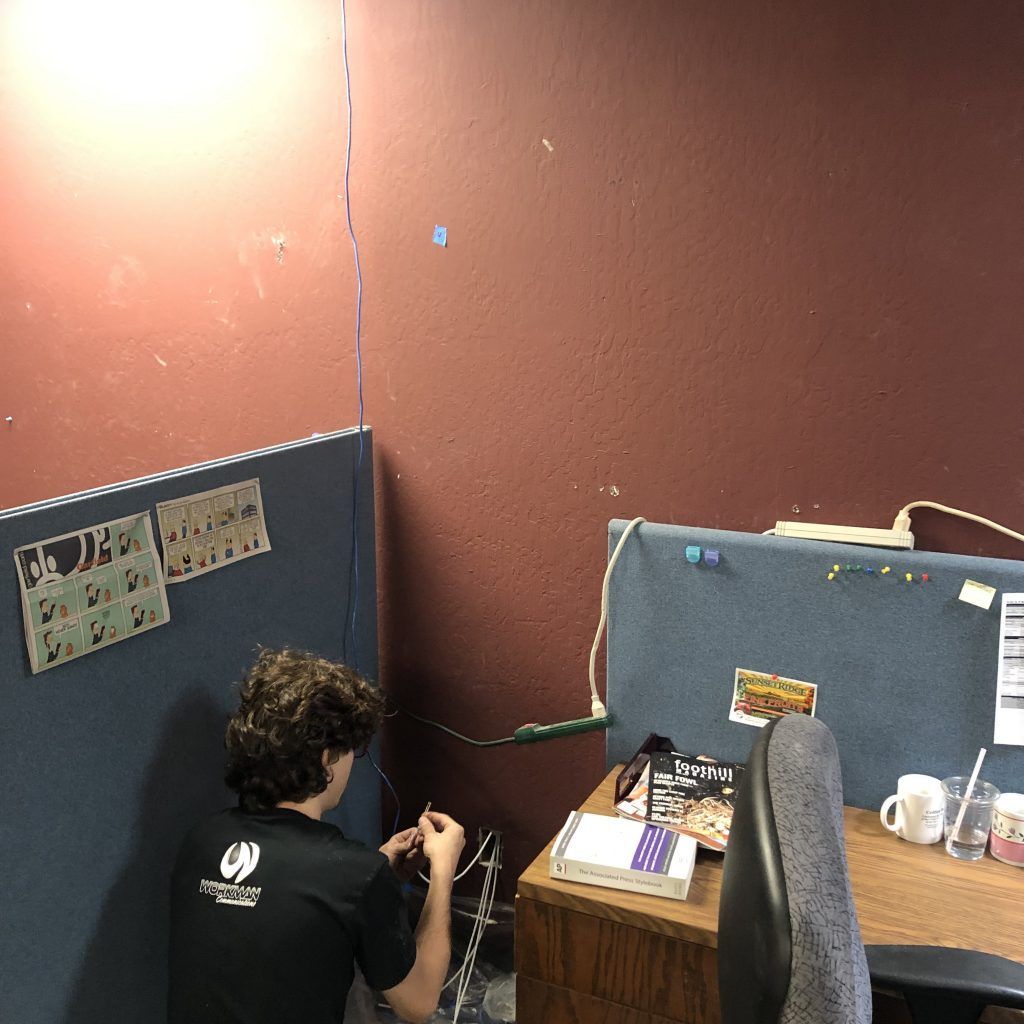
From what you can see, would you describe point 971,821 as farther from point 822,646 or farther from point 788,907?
point 788,907

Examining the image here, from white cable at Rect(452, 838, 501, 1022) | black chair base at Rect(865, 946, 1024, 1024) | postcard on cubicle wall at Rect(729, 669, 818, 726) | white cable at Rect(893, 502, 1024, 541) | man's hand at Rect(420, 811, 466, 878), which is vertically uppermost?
white cable at Rect(893, 502, 1024, 541)

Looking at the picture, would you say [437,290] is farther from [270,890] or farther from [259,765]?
[270,890]

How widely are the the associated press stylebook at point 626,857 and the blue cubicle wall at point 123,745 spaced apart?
0.60 meters

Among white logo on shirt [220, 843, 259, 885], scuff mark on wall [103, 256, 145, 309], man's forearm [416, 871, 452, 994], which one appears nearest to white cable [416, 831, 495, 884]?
man's forearm [416, 871, 452, 994]

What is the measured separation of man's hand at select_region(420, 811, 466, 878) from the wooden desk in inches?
6.3

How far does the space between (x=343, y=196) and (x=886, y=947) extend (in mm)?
1597

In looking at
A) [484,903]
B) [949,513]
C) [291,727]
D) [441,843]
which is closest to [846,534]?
[949,513]

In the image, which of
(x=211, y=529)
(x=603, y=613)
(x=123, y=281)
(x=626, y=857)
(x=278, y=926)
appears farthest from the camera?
(x=123, y=281)

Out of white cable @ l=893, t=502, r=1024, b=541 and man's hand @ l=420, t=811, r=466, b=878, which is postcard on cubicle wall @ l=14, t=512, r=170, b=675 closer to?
man's hand @ l=420, t=811, r=466, b=878

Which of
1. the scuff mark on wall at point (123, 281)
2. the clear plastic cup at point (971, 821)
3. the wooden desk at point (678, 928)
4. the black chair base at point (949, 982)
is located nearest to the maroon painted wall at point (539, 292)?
the scuff mark on wall at point (123, 281)

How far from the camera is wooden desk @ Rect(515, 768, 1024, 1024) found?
120 cm

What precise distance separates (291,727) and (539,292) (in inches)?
35.6

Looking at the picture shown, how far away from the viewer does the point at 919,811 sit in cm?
138

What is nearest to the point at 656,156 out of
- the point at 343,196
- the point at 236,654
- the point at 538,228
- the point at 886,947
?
the point at 538,228
